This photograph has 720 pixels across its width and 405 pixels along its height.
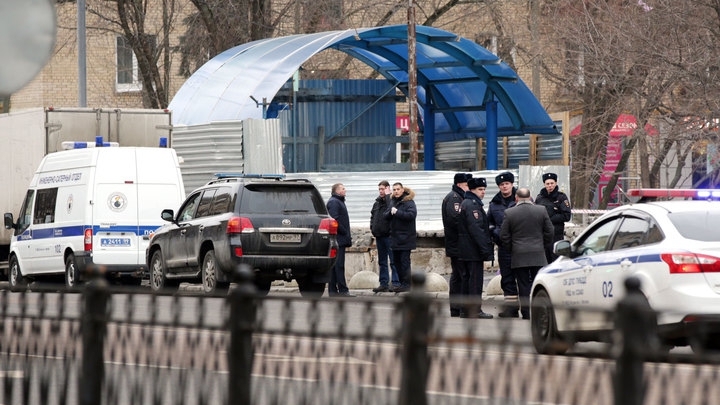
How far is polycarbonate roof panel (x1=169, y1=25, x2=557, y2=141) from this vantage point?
29.8 m

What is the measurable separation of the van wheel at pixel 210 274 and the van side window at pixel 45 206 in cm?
381

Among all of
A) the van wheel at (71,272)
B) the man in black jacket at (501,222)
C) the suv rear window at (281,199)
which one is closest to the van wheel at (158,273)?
the van wheel at (71,272)

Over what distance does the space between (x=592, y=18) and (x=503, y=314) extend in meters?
27.0

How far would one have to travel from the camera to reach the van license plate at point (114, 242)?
22.3 metres

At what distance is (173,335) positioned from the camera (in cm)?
562

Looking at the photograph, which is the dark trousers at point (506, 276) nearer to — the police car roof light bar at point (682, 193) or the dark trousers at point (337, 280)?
the police car roof light bar at point (682, 193)

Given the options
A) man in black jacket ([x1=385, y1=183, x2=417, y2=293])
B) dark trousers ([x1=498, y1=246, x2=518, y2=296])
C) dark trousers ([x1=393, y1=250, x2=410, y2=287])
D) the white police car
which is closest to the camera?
the white police car

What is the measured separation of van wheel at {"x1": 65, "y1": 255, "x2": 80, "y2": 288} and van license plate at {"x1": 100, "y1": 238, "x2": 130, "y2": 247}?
0.59 metres

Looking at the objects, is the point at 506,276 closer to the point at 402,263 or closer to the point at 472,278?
the point at 472,278

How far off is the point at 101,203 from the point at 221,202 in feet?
8.64

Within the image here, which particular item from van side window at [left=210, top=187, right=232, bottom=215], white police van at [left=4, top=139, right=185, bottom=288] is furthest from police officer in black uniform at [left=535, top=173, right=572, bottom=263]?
white police van at [left=4, top=139, right=185, bottom=288]

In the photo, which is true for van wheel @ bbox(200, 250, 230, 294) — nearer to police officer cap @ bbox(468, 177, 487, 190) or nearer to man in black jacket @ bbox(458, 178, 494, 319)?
man in black jacket @ bbox(458, 178, 494, 319)

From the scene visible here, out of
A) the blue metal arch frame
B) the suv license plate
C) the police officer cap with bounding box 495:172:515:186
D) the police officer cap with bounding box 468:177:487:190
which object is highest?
the blue metal arch frame

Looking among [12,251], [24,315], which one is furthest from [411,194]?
[24,315]
